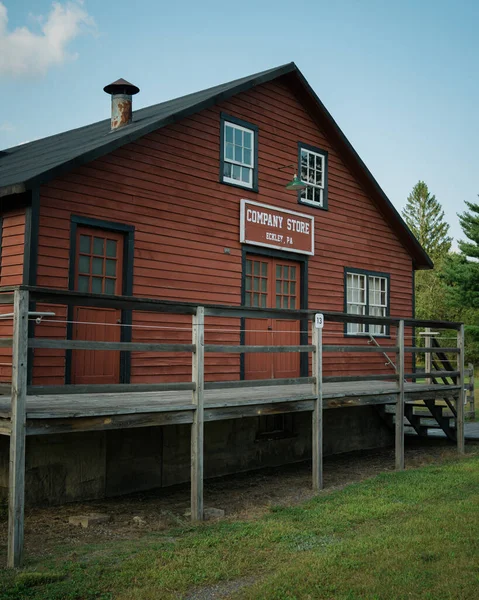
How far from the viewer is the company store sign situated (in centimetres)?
1243

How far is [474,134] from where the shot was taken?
156 feet

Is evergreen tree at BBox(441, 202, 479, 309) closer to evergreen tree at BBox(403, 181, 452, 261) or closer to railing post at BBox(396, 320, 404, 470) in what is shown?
railing post at BBox(396, 320, 404, 470)

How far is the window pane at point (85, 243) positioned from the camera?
9875 millimetres

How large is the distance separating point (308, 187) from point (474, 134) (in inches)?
1493

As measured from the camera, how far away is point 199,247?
1155 centimetres

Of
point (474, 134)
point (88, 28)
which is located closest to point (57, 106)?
point (88, 28)

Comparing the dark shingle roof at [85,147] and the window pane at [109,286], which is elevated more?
the dark shingle roof at [85,147]

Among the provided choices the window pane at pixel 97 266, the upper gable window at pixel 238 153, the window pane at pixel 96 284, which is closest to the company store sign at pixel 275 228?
the upper gable window at pixel 238 153

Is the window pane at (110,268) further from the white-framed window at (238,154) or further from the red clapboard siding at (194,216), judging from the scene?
the white-framed window at (238,154)

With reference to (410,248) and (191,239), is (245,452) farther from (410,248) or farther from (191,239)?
(410,248)

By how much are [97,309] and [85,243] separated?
0.98 m

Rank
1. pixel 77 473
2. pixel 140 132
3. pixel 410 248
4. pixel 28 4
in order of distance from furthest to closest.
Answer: pixel 28 4 → pixel 410 248 → pixel 140 132 → pixel 77 473

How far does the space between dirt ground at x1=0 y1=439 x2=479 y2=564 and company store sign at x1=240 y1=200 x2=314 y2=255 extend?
13.4 ft

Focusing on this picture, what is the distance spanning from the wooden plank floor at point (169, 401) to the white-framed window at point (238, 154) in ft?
12.6
